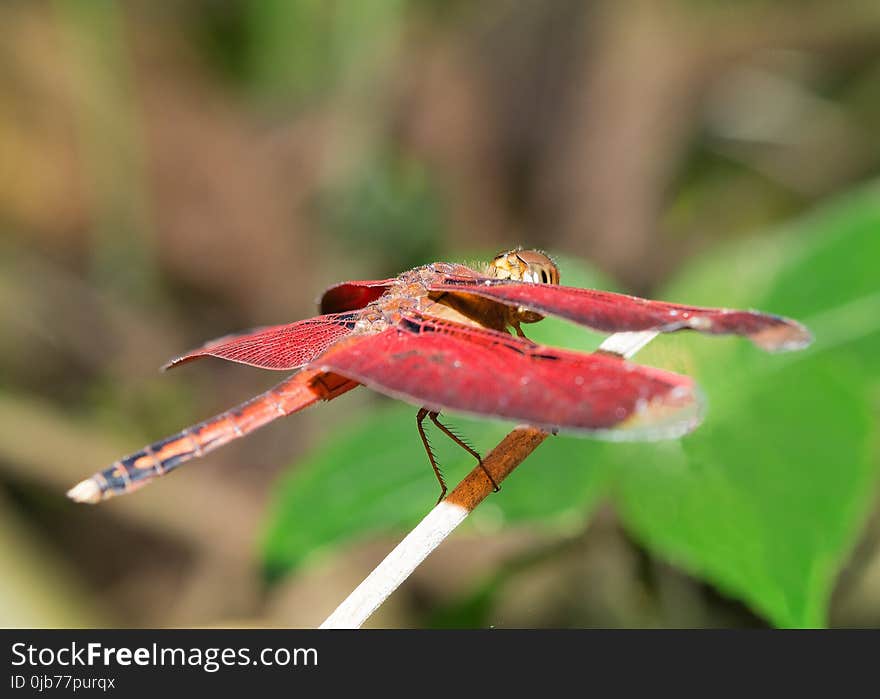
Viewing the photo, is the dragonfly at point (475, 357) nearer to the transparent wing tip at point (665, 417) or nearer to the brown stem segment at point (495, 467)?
the transparent wing tip at point (665, 417)

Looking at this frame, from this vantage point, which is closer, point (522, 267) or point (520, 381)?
point (520, 381)

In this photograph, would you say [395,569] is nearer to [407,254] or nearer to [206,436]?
[206,436]

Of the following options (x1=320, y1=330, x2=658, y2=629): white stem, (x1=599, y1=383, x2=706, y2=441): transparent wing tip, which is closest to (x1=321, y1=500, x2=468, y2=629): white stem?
(x1=320, y1=330, x2=658, y2=629): white stem

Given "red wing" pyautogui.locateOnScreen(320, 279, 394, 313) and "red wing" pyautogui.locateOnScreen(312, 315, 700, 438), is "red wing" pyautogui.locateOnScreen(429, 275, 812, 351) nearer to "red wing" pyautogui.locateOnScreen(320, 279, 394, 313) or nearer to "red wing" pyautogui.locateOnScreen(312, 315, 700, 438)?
"red wing" pyautogui.locateOnScreen(312, 315, 700, 438)

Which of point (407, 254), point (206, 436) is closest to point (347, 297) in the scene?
point (206, 436)

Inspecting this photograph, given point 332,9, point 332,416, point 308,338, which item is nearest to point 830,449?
point 308,338

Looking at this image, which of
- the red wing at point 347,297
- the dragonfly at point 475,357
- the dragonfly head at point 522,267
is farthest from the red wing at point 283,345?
the dragonfly head at point 522,267

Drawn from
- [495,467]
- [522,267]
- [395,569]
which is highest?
[522,267]
